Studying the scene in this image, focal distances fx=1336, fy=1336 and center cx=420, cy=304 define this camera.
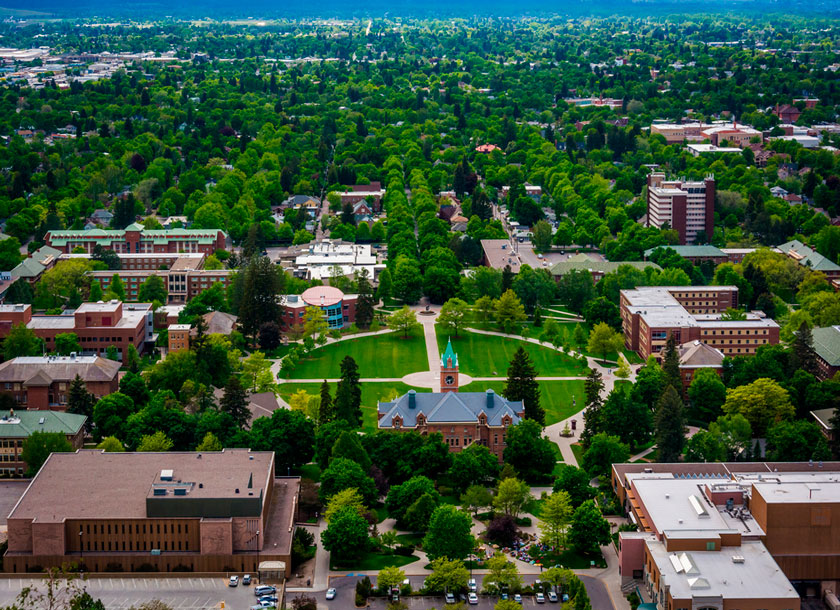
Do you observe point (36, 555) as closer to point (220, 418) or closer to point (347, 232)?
point (220, 418)

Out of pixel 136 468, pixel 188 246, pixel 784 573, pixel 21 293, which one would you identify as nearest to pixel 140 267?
pixel 188 246

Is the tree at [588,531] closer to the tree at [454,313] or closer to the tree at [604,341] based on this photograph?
the tree at [604,341]

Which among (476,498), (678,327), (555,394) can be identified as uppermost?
(678,327)

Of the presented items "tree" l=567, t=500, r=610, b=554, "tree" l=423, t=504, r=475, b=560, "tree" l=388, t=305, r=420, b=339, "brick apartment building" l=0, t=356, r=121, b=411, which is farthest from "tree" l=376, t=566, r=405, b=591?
"tree" l=388, t=305, r=420, b=339

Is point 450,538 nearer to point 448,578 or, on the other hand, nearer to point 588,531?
point 448,578

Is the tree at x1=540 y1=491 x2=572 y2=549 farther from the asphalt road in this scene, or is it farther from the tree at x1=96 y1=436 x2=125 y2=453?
the tree at x1=96 y1=436 x2=125 y2=453

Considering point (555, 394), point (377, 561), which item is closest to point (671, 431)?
point (555, 394)

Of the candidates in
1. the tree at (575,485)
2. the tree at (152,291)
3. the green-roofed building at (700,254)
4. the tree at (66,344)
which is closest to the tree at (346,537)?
the tree at (575,485)
